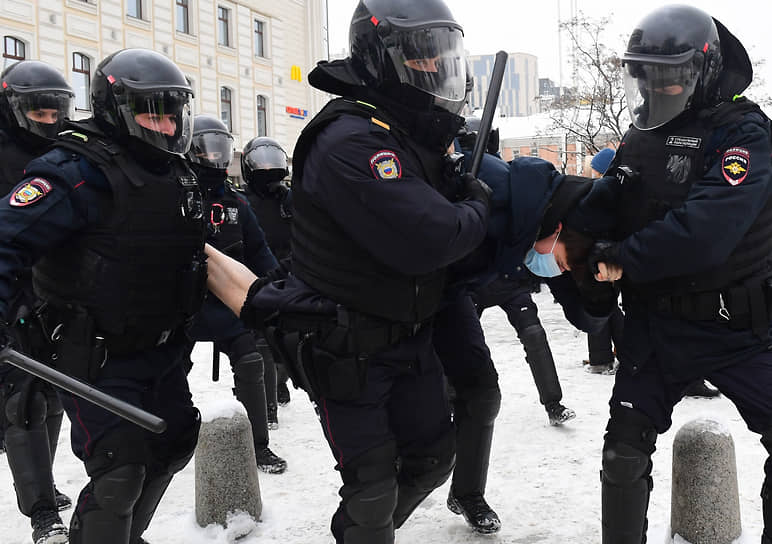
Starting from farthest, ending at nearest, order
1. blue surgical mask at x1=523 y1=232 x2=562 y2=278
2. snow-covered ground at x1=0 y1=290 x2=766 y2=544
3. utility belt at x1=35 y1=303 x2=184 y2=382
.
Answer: snow-covered ground at x1=0 y1=290 x2=766 y2=544 → blue surgical mask at x1=523 y1=232 x2=562 y2=278 → utility belt at x1=35 y1=303 x2=184 y2=382

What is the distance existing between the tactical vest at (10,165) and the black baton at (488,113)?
279cm

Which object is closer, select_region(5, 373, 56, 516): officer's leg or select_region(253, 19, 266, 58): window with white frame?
select_region(5, 373, 56, 516): officer's leg

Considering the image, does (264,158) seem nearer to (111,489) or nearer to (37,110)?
(37,110)

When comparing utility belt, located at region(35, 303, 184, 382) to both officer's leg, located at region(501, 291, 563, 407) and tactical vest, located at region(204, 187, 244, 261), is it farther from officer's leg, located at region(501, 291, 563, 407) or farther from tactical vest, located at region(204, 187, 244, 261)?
officer's leg, located at region(501, 291, 563, 407)

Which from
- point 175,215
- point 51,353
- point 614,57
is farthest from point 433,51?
point 614,57

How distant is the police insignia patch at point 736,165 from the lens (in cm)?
269

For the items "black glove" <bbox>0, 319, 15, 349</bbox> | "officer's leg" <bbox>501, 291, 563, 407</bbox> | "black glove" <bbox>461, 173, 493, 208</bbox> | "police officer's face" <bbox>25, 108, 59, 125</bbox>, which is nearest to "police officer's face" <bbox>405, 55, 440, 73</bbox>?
"black glove" <bbox>461, 173, 493, 208</bbox>

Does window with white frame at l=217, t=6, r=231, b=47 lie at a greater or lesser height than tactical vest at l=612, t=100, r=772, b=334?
greater

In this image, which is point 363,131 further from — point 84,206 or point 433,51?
point 84,206

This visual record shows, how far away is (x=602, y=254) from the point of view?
114 inches

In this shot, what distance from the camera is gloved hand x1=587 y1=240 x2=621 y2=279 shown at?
2873mm

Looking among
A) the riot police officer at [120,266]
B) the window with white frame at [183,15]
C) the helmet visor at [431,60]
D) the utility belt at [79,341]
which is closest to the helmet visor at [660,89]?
the helmet visor at [431,60]

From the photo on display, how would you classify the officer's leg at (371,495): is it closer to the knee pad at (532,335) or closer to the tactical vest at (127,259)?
the tactical vest at (127,259)

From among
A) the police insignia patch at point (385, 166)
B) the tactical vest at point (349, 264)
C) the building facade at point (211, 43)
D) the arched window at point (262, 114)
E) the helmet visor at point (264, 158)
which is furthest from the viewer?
the arched window at point (262, 114)
